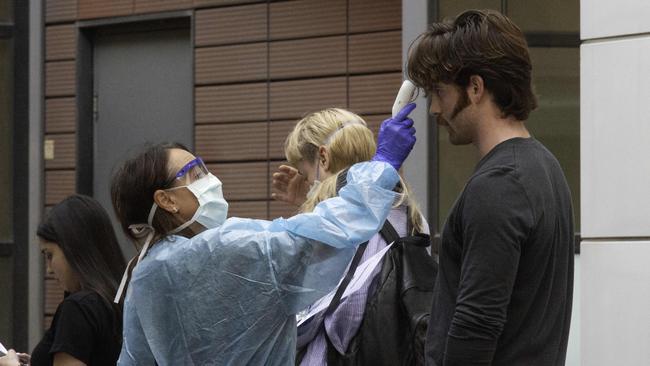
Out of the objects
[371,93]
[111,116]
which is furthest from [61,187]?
[371,93]

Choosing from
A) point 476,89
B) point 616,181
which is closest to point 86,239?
point 476,89

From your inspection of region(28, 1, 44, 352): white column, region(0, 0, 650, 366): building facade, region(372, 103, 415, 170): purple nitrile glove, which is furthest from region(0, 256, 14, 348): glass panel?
region(372, 103, 415, 170): purple nitrile glove

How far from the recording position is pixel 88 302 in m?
3.76

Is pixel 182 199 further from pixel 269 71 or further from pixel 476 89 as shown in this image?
pixel 269 71

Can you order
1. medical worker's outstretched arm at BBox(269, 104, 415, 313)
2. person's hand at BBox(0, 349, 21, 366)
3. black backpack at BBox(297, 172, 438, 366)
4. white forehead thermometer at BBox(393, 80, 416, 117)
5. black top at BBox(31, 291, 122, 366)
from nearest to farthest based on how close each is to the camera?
medical worker's outstretched arm at BBox(269, 104, 415, 313), white forehead thermometer at BBox(393, 80, 416, 117), black backpack at BBox(297, 172, 438, 366), black top at BBox(31, 291, 122, 366), person's hand at BBox(0, 349, 21, 366)

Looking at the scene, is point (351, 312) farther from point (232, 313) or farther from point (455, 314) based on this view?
point (455, 314)

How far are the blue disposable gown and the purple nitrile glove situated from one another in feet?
0.35

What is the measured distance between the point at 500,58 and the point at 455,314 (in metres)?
0.56

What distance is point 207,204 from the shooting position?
10.4 feet

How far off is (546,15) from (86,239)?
3535mm

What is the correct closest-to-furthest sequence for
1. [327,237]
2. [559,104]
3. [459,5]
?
1. [327,237]
2. [559,104]
3. [459,5]

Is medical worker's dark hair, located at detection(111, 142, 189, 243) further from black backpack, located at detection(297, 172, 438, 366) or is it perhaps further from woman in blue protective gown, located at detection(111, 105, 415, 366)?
black backpack, located at detection(297, 172, 438, 366)

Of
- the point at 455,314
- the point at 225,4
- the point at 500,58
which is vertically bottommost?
the point at 455,314

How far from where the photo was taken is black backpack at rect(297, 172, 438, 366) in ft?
10.7
